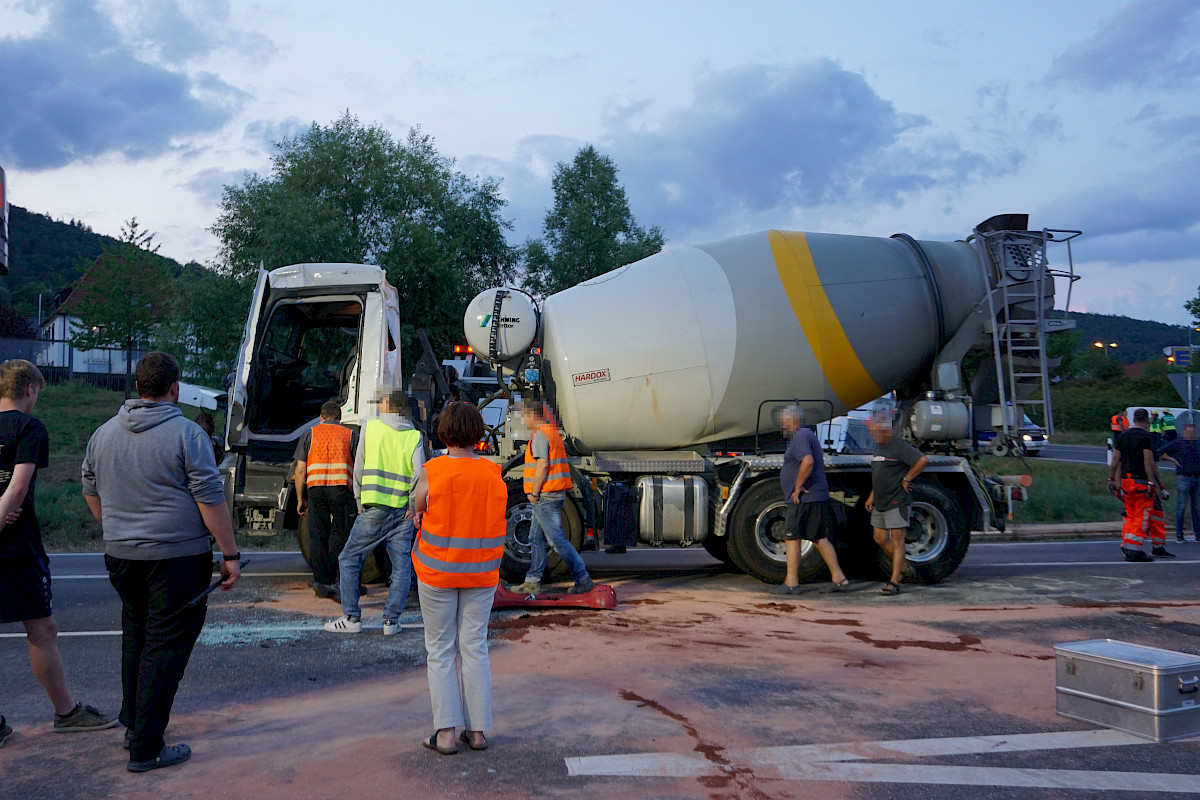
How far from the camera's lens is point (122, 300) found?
30.1 m

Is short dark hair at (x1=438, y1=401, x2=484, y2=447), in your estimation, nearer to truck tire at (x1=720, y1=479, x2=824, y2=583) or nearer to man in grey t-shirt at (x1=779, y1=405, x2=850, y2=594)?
man in grey t-shirt at (x1=779, y1=405, x2=850, y2=594)

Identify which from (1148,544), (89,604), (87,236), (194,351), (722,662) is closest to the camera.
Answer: (722,662)

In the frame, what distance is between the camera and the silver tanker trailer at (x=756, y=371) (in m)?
9.14

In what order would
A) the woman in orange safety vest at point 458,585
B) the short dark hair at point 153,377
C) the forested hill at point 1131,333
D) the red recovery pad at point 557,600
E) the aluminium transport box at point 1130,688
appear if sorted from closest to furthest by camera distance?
the short dark hair at point 153,377, the woman in orange safety vest at point 458,585, the aluminium transport box at point 1130,688, the red recovery pad at point 557,600, the forested hill at point 1131,333

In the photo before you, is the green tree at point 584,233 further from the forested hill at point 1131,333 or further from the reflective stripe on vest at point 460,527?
the forested hill at point 1131,333

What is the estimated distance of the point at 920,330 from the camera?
9695mm

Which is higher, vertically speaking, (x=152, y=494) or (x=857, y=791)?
(x=152, y=494)

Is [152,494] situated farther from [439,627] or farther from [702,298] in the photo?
[702,298]

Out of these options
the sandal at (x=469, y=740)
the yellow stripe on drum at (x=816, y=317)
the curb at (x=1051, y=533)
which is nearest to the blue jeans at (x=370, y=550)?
the sandal at (x=469, y=740)

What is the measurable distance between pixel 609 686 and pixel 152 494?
8.88ft

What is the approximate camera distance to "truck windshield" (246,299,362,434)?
9.26m

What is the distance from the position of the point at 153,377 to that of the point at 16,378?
1015 mm

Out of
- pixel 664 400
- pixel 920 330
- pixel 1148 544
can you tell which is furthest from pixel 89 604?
pixel 1148 544

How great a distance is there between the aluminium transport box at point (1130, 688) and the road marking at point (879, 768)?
0.14m
